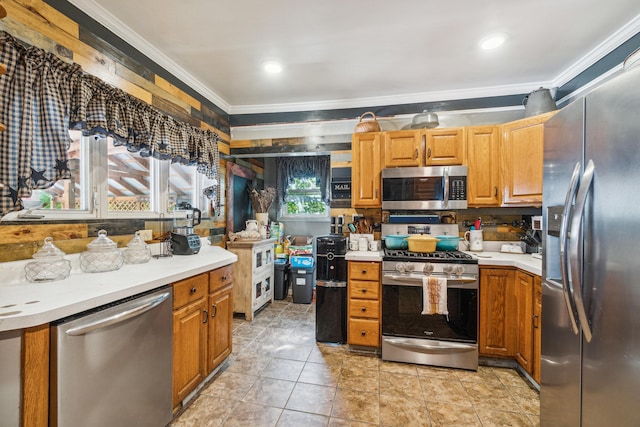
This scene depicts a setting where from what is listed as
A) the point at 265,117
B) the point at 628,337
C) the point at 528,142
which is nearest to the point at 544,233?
the point at 628,337

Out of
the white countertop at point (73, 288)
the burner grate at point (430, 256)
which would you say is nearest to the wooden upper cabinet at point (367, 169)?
the burner grate at point (430, 256)

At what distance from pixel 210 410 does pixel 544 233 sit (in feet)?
7.38

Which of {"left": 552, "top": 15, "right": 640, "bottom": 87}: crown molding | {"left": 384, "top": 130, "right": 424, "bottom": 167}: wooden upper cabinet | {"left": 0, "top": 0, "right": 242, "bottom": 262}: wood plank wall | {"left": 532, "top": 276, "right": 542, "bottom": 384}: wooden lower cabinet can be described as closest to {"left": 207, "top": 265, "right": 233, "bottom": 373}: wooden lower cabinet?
{"left": 0, "top": 0, "right": 242, "bottom": 262}: wood plank wall

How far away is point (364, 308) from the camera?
8.37ft

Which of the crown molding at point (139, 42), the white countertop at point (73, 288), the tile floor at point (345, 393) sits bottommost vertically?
the tile floor at point (345, 393)

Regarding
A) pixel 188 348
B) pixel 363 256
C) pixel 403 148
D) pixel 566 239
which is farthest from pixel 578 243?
pixel 188 348

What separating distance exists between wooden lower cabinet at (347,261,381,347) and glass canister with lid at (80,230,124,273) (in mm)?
1831

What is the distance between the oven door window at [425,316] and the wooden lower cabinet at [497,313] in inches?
4.0

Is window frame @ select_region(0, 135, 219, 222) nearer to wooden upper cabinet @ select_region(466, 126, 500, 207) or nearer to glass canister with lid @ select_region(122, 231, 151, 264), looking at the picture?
glass canister with lid @ select_region(122, 231, 151, 264)

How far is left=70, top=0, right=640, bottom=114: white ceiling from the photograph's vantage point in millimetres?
1814

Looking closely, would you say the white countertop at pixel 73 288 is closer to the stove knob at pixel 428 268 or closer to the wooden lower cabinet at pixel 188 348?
the wooden lower cabinet at pixel 188 348

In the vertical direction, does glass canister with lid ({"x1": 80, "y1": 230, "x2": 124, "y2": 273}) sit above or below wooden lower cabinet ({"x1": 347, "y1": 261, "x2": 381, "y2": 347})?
above

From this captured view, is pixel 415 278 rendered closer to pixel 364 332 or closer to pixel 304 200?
pixel 364 332

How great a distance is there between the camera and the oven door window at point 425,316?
2314mm
